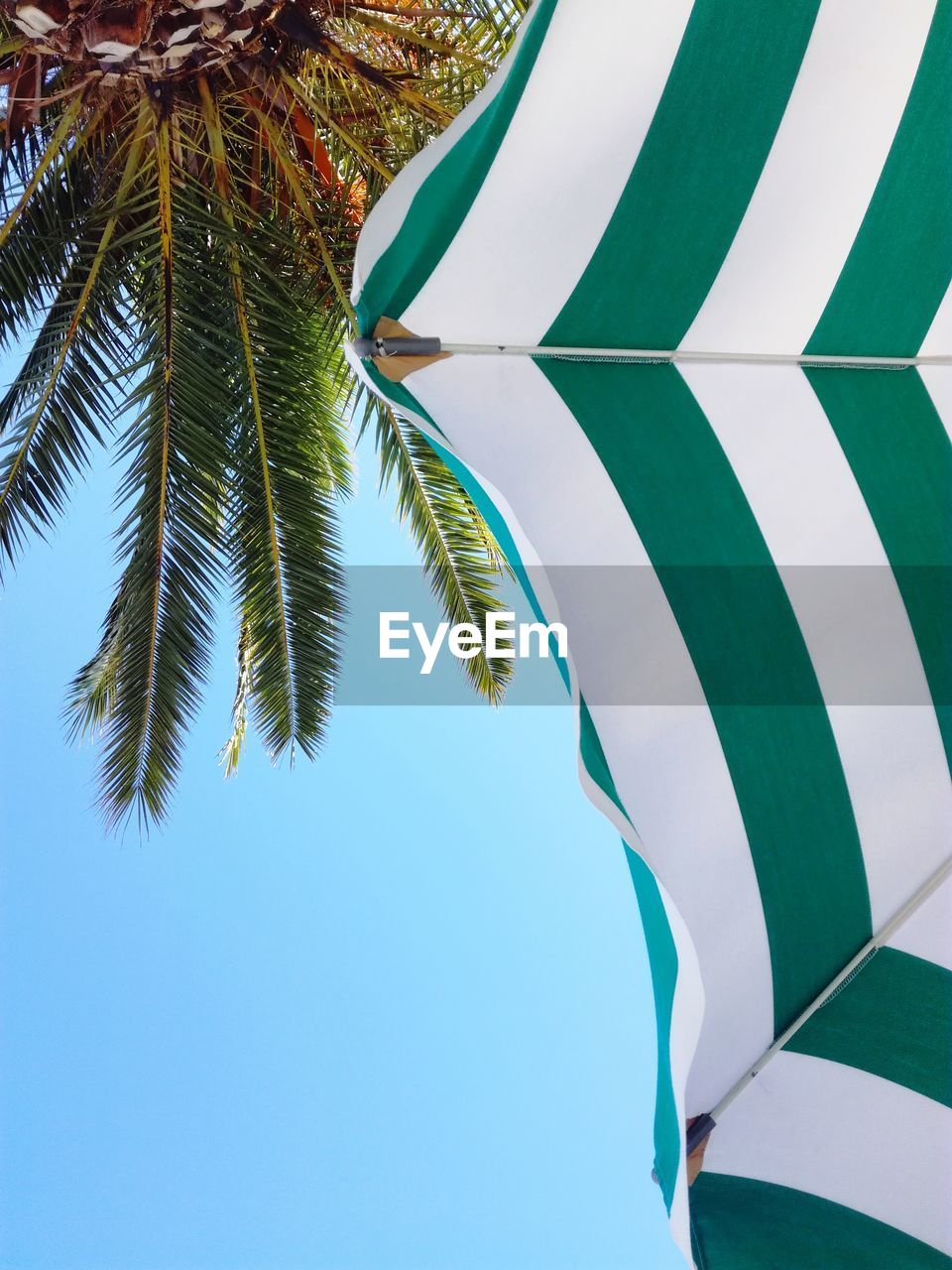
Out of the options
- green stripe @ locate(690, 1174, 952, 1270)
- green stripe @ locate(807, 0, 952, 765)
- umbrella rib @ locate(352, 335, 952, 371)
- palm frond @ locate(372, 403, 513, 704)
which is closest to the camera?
umbrella rib @ locate(352, 335, 952, 371)

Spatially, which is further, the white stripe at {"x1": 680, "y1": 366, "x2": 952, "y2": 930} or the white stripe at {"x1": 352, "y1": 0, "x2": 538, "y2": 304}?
the white stripe at {"x1": 680, "y1": 366, "x2": 952, "y2": 930}

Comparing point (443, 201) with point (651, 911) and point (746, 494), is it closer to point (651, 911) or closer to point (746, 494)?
point (746, 494)

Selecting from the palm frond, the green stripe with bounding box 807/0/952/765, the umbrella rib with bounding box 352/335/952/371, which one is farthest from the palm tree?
the green stripe with bounding box 807/0/952/765

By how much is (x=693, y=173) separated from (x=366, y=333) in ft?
1.99

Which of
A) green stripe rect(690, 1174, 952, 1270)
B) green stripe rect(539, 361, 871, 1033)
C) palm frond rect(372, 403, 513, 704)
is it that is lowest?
green stripe rect(690, 1174, 952, 1270)

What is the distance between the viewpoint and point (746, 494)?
196 centimetres

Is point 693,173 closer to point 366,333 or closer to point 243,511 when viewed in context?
point 366,333

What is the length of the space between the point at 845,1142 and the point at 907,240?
5.14 feet

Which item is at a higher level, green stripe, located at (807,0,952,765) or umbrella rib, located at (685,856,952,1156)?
green stripe, located at (807,0,952,765)

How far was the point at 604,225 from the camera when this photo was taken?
1797 millimetres

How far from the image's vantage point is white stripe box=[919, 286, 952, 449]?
2119mm

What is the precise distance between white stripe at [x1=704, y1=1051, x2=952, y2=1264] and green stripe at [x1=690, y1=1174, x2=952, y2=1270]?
0.02 m

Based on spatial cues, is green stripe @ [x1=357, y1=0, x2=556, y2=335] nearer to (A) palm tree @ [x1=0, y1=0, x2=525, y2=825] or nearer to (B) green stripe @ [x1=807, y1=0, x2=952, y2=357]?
(B) green stripe @ [x1=807, y1=0, x2=952, y2=357]

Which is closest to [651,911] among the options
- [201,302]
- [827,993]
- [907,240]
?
[827,993]
